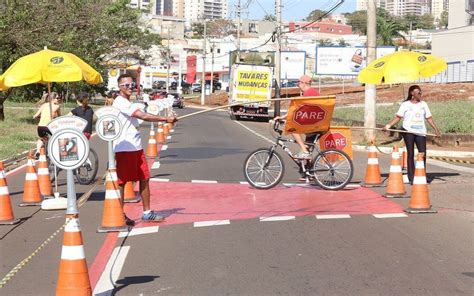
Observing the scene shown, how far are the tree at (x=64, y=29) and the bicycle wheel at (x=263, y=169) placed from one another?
611 inches

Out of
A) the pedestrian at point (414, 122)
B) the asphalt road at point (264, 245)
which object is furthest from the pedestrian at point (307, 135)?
the pedestrian at point (414, 122)

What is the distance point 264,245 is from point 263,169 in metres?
4.71

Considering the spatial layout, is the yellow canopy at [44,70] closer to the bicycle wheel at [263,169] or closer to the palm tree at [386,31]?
the bicycle wheel at [263,169]

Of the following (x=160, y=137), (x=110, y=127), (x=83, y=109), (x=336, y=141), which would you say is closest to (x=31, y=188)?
(x=110, y=127)

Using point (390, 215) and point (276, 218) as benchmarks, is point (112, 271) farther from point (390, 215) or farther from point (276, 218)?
point (390, 215)

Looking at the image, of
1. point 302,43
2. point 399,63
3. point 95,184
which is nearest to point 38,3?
point 95,184

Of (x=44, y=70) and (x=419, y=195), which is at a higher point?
(x=44, y=70)

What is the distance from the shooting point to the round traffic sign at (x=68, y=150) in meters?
6.36

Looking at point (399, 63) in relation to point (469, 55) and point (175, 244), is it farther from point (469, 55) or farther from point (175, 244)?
point (469, 55)

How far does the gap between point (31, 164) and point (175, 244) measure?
4.05 meters

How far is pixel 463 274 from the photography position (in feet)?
23.2

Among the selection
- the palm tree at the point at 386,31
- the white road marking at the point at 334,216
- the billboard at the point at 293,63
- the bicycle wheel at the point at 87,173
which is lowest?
the white road marking at the point at 334,216

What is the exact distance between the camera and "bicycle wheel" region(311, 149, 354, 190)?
1286 cm

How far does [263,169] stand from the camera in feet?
42.8
